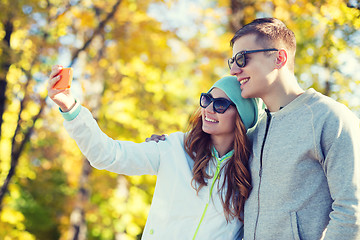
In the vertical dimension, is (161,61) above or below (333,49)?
below

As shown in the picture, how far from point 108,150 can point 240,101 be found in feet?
3.20

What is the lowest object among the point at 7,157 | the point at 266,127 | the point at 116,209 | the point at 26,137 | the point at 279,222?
the point at 116,209

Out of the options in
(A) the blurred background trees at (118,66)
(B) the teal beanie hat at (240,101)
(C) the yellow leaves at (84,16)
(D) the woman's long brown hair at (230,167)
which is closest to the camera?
(D) the woman's long brown hair at (230,167)

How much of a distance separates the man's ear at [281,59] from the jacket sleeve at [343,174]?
57cm

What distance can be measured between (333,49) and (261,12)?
250 cm

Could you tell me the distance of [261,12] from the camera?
22.9 feet

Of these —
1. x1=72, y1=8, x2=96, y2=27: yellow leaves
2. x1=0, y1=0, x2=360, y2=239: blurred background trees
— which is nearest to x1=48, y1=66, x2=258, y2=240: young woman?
x1=0, y1=0, x2=360, y2=239: blurred background trees

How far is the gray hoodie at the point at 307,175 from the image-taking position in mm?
1838

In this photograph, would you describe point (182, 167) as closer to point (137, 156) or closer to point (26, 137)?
point (137, 156)

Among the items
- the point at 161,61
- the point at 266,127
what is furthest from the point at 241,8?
the point at 266,127

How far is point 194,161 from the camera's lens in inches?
103

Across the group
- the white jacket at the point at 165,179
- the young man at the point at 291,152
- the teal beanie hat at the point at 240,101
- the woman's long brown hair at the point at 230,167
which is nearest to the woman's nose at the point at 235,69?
the young man at the point at 291,152

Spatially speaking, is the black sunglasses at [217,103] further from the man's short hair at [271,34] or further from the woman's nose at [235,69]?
the man's short hair at [271,34]

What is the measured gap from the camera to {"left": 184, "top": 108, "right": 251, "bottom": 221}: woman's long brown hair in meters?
2.36
